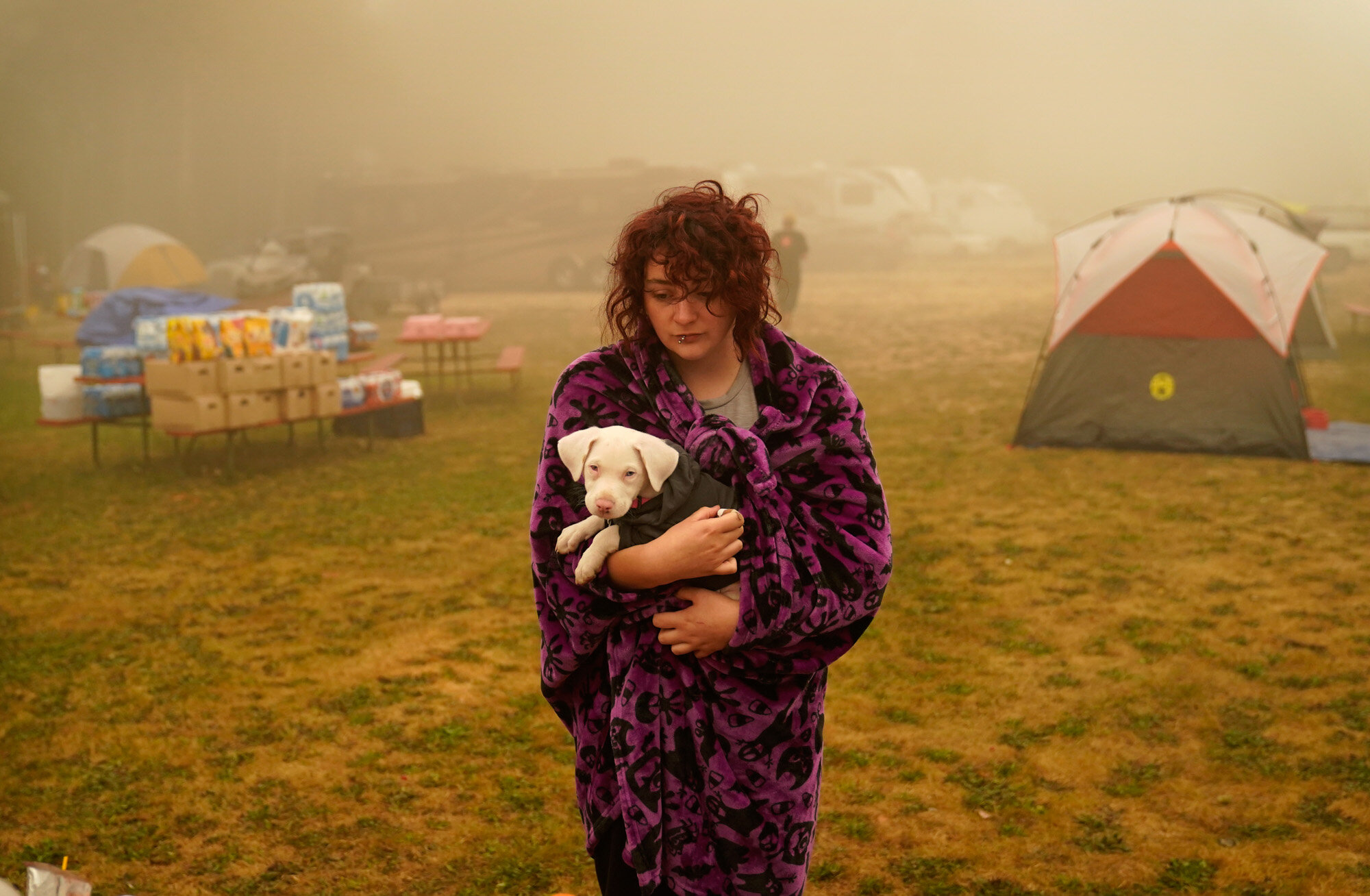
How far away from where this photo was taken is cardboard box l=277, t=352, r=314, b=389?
25.4ft

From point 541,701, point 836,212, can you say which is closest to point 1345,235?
point 836,212

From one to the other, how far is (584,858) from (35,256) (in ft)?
74.8

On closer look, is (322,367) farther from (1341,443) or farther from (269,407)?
(1341,443)

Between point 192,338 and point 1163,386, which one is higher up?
point 192,338

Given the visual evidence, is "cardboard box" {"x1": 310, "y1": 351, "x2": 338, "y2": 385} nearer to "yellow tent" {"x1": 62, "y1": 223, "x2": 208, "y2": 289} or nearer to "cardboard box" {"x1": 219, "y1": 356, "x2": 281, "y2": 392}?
"cardboard box" {"x1": 219, "y1": 356, "x2": 281, "y2": 392}

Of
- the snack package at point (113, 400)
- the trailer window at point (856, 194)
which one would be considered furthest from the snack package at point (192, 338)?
the trailer window at point (856, 194)

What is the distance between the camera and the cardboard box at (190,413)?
23.8ft

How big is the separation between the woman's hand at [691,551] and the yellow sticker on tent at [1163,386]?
7320mm

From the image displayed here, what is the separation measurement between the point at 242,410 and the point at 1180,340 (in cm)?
714

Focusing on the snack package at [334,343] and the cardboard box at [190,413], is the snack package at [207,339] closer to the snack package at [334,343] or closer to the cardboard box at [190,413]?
the cardboard box at [190,413]

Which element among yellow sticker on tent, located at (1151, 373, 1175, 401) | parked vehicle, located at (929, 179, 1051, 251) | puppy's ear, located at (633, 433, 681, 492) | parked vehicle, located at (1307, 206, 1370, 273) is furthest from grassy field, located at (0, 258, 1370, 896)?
parked vehicle, located at (929, 179, 1051, 251)

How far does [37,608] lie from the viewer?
5.25 m

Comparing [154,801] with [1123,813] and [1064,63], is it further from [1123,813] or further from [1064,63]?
[1064,63]

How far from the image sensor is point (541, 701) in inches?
166
